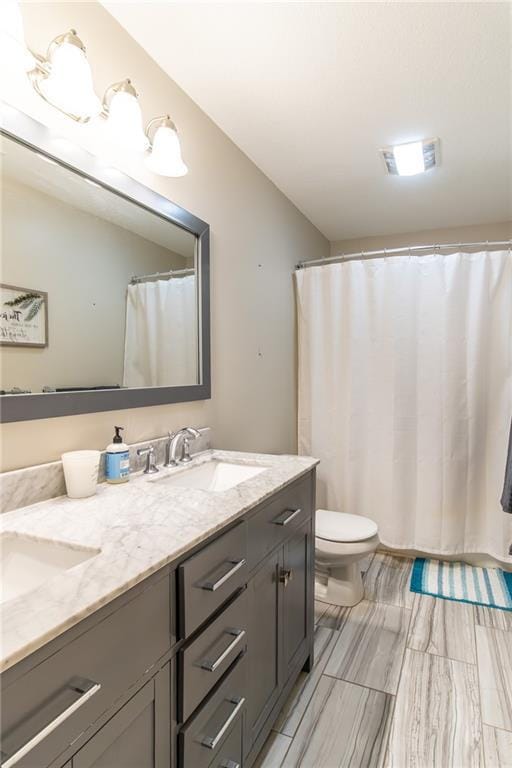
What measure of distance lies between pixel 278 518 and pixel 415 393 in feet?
5.18

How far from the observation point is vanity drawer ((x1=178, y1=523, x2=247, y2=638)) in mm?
871

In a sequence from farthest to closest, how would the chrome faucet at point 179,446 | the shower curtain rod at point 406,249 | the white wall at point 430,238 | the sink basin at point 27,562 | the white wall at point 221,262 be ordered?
the white wall at point 430,238, the shower curtain rod at point 406,249, the chrome faucet at point 179,446, the white wall at point 221,262, the sink basin at point 27,562

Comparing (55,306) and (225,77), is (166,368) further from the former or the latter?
(225,77)

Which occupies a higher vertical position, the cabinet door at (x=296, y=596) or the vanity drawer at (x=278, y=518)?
the vanity drawer at (x=278, y=518)

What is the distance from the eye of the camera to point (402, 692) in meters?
1.60

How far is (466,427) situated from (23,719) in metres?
A: 2.50

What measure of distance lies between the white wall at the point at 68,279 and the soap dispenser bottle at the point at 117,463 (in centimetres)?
21

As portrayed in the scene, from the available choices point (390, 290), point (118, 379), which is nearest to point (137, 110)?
point (118, 379)

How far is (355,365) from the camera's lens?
2.71 metres

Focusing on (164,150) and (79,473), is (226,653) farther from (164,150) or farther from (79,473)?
(164,150)

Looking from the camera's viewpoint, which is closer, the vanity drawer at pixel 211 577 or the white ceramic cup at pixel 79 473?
the vanity drawer at pixel 211 577

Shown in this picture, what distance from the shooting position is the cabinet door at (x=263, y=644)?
3.92 ft

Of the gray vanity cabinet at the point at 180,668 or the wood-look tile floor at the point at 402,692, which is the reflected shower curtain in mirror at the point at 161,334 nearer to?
the gray vanity cabinet at the point at 180,668

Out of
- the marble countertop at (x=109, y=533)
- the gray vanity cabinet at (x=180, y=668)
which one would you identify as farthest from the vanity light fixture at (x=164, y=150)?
the gray vanity cabinet at (x=180, y=668)
